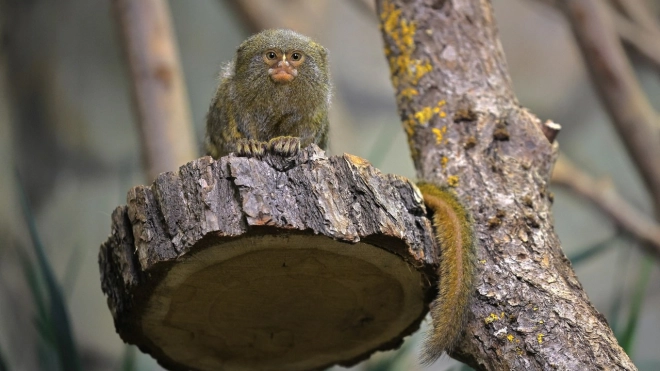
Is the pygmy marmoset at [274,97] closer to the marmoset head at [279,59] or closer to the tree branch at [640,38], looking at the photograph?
the marmoset head at [279,59]

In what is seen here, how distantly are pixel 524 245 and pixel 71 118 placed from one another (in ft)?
14.3

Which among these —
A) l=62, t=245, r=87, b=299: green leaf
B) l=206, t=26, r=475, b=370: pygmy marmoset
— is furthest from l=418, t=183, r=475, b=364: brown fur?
l=62, t=245, r=87, b=299: green leaf

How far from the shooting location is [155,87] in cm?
339

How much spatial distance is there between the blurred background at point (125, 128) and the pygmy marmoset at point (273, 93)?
1317 millimetres

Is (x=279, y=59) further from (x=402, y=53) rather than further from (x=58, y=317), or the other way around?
(x=58, y=317)

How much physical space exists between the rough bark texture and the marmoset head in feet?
1.41

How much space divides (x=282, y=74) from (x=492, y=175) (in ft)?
2.52

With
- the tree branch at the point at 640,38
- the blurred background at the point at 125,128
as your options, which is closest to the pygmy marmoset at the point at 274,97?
the blurred background at the point at 125,128

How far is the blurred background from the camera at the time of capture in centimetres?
425

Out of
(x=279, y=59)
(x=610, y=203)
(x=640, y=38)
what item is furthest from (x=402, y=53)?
A: (x=640, y=38)

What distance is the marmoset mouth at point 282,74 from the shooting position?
7.27 feet

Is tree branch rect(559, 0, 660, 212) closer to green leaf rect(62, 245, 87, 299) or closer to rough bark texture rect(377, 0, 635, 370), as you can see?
rough bark texture rect(377, 0, 635, 370)

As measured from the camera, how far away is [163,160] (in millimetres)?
3320

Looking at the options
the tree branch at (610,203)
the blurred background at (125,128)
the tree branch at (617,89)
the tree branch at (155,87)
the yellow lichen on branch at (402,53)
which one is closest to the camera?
the yellow lichen on branch at (402,53)
